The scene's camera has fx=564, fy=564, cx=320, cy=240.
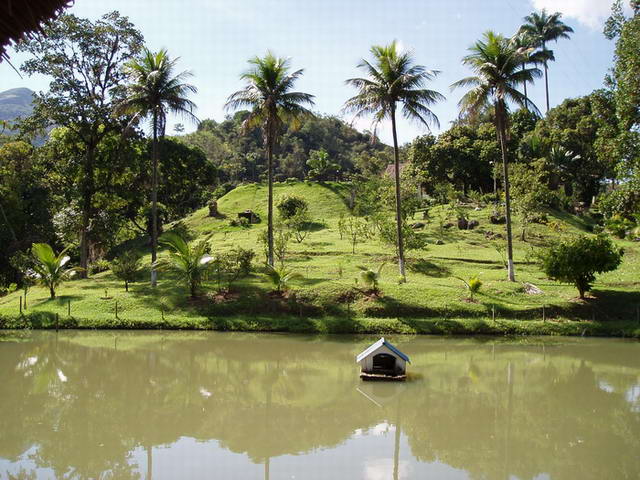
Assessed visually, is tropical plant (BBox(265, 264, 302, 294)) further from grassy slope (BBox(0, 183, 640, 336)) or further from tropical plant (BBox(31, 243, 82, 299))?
tropical plant (BBox(31, 243, 82, 299))

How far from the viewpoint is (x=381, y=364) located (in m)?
14.5

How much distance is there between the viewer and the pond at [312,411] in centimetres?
922

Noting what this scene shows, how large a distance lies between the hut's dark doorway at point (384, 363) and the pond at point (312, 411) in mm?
656

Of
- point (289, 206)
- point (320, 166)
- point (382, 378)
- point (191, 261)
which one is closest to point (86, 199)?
point (191, 261)

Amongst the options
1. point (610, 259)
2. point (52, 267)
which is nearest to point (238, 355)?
point (52, 267)

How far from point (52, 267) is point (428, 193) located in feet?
102

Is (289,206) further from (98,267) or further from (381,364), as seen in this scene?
(381,364)

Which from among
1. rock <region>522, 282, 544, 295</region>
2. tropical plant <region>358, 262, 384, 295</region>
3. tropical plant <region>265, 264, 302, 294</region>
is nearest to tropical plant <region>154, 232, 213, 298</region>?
tropical plant <region>265, 264, 302, 294</region>

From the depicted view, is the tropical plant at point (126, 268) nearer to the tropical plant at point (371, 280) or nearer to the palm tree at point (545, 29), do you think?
the tropical plant at point (371, 280)

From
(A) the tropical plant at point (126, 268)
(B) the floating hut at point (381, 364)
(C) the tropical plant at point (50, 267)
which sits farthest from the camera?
(A) the tropical plant at point (126, 268)

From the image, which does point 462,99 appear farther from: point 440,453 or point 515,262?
point 440,453

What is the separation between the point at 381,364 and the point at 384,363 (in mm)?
82

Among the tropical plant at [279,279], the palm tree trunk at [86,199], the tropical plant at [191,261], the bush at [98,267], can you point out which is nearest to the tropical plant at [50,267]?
the palm tree trunk at [86,199]

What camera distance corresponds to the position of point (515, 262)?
27.3m
